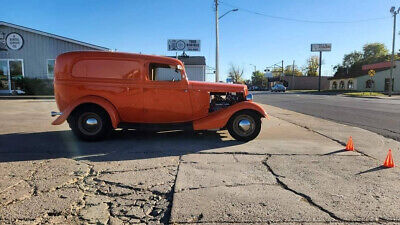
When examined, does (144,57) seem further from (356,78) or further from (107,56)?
(356,78)

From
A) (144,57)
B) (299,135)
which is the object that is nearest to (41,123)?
(144,57)

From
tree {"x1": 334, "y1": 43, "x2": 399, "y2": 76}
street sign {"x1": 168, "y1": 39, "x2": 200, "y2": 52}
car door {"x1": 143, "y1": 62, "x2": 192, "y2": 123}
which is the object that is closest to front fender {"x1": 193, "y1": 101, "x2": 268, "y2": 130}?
car door {"x1": 143, "y1": 62, "x2": 192, "y2": 123}

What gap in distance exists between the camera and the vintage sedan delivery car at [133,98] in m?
5.71

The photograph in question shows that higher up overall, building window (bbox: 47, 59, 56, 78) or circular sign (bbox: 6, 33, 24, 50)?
circular sign (bbox: 6, 33, 24, 50)

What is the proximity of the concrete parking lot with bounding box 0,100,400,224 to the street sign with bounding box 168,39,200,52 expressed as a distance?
98.5 feet

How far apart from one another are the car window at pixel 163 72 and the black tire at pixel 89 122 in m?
1.36

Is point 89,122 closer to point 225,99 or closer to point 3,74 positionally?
point 225,99

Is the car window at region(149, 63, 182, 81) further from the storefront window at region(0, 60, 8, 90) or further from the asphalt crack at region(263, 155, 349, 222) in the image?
the storefront window at region(0, 60, 8, 90)

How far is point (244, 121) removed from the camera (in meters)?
5.99

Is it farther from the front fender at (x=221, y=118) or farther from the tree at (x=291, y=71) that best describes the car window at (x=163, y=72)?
the tree at (x=291, y=71)

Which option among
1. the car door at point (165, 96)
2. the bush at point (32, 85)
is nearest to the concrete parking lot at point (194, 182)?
the car door at point (165, 96)

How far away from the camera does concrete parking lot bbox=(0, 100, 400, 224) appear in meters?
2.67

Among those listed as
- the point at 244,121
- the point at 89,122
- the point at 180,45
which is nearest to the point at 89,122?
the point at 89,122

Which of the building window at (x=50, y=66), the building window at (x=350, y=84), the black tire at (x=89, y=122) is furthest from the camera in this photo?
the building window at (x=350, y=84)
